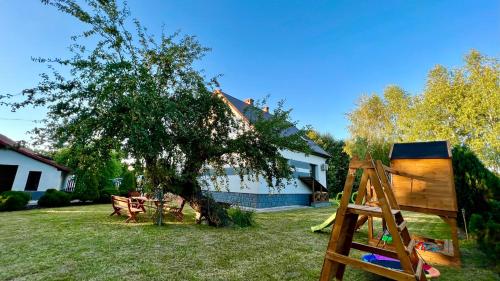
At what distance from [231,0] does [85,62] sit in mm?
8536

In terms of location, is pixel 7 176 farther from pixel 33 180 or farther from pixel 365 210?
pixel 365 210

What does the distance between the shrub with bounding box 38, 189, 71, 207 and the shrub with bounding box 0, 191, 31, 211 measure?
110 centimetres

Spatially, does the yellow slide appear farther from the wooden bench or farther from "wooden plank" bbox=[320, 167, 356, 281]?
the wooden bench

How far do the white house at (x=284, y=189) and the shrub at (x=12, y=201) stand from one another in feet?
35.1

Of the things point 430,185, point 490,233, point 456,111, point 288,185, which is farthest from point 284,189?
point 456,111

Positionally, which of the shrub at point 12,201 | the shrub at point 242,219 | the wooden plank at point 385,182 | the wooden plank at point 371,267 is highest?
the wooden plank at point 385,182

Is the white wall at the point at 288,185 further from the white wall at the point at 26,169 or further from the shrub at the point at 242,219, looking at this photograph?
the white wall at the point at 26,169

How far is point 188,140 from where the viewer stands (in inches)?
318

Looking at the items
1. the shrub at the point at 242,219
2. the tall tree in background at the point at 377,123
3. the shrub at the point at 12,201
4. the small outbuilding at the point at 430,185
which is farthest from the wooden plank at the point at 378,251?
the tall tree in background at the point at 377,123

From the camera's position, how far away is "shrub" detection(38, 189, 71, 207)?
565 inches

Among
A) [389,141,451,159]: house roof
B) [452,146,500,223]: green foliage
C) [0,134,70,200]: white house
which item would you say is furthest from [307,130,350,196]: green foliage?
[0,134,70,200]: white house

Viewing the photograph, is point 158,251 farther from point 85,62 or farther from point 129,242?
point 85,62

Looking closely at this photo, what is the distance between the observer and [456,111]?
17.7 meters

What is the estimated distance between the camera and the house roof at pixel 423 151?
5.68m
